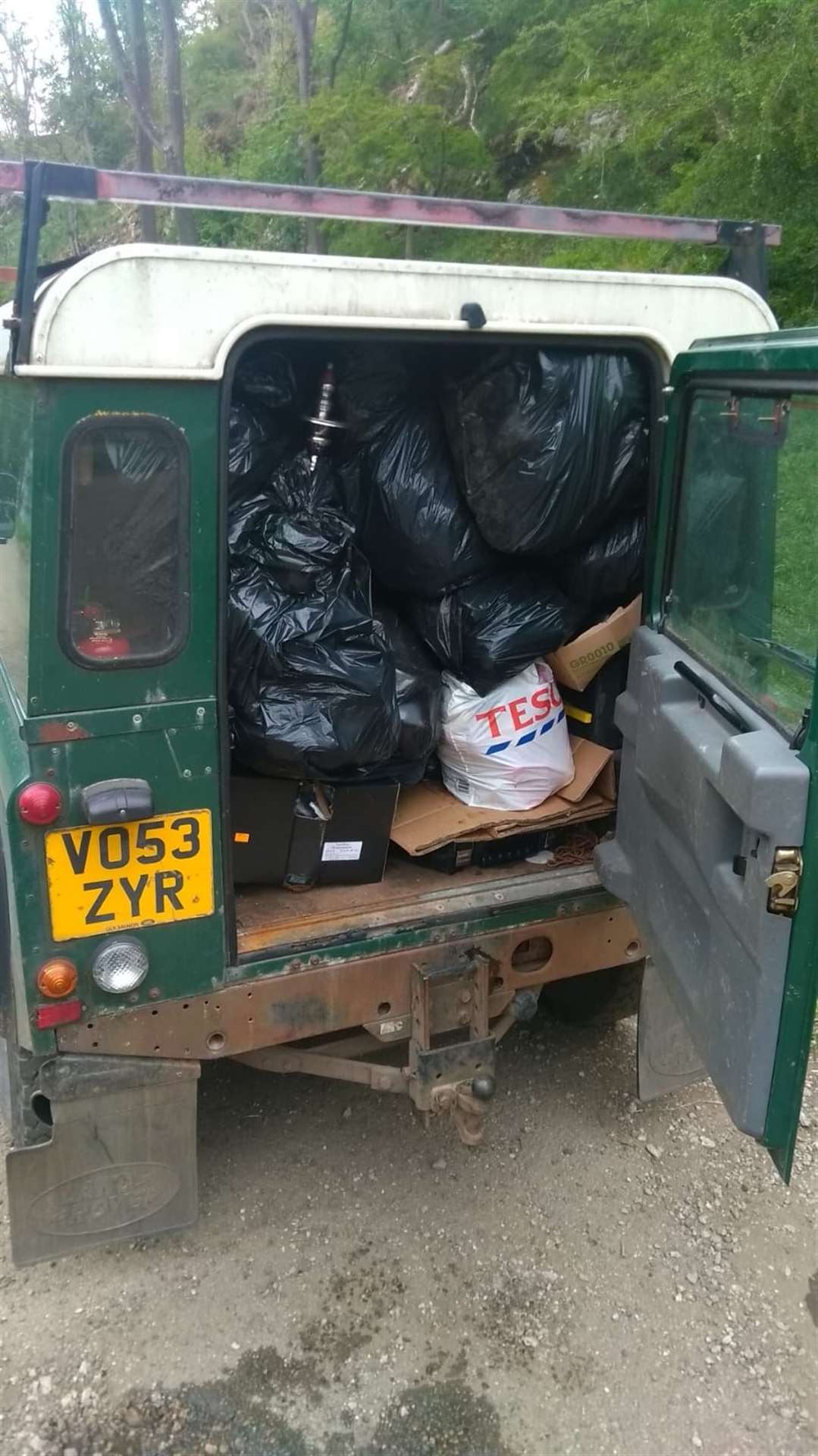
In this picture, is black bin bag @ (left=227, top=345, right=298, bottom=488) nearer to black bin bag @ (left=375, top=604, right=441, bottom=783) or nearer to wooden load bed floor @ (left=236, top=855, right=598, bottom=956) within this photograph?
black bin bag @ (left=375, top=604, right=441, bottom=783)

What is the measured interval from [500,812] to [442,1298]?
51.0 inches

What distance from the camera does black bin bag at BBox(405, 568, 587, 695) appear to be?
2.99 metres

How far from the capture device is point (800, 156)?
560 centimetres

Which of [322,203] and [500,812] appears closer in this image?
[322,203]

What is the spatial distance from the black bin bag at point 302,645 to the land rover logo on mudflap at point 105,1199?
40.4 inches

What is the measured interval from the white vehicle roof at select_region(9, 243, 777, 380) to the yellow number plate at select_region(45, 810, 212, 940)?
93 cm

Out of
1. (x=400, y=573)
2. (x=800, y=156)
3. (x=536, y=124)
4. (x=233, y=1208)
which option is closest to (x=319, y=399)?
(x=400, y=573)

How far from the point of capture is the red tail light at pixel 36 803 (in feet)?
6.89

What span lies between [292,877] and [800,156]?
5.03 meters

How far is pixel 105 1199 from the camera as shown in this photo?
248 cm

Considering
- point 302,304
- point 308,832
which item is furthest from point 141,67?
point 308,832

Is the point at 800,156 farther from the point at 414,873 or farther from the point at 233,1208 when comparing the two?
the point at 233,1208

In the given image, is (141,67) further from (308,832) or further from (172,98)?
(308,832)

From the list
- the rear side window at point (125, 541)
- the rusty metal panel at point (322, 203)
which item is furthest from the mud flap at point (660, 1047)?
the rusty metal panel at point (322, 203)
